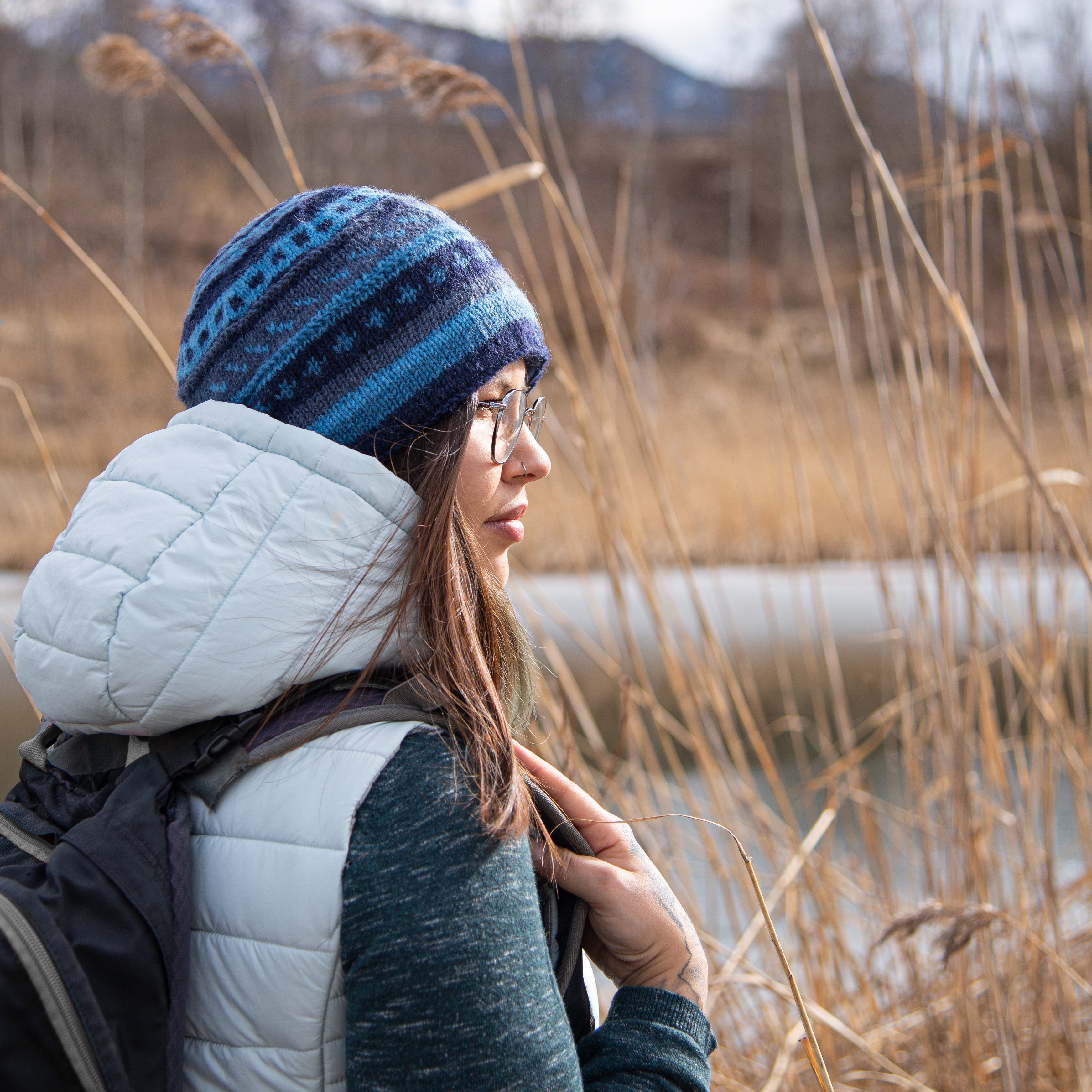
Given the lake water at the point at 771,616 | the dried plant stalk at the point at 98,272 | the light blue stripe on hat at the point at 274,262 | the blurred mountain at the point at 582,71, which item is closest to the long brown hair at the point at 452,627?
the light blue stripe on hat at the point at 274,262

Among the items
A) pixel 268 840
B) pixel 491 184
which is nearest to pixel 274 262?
pixel 268 840

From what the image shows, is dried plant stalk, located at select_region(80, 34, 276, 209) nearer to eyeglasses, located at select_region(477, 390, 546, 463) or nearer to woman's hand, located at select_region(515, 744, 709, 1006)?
eyeglasses, located at select_region(477, 390, 546, 463)

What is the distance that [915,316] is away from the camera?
105cm

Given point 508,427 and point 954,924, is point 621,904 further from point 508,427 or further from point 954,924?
point 954,924

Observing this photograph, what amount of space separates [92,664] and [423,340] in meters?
0.21

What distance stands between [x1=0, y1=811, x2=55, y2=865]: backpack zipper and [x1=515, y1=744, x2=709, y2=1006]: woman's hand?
21cm

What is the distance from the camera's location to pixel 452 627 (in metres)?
0.43

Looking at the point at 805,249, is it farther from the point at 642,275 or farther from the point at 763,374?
the point at 642,275

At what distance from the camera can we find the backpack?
33cm

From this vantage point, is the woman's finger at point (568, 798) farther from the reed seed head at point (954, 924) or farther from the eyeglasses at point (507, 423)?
the reed seed head at point (954, 924)

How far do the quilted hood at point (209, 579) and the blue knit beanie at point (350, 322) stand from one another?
0.12 ft

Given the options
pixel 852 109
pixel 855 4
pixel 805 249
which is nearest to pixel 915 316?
pixel 852 109

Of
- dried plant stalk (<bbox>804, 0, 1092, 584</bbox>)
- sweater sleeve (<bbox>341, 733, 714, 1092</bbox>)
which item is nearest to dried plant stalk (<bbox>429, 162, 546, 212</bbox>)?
dried plant stalk (<bbox>804, 0, 1092, 584</bbox>)

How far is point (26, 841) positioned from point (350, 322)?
0.87 feet
